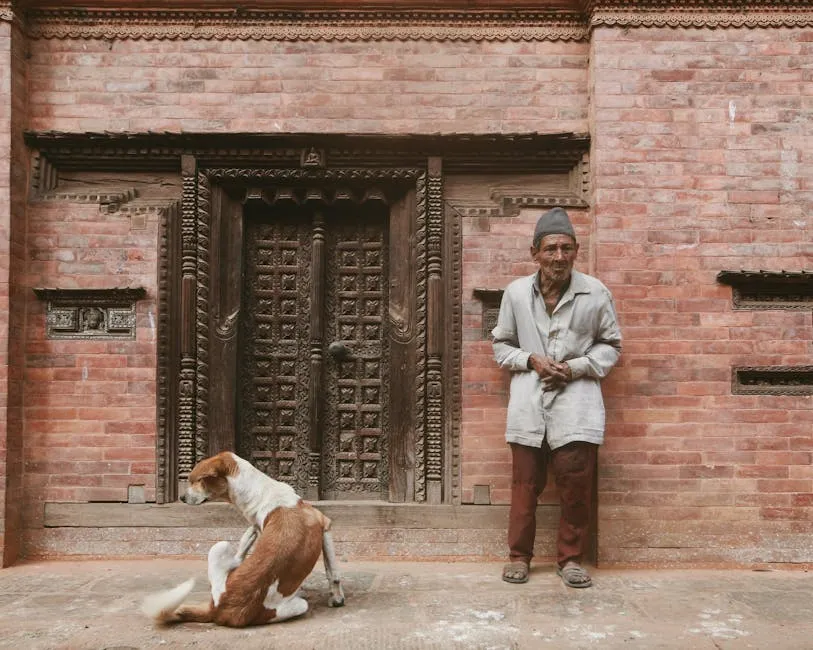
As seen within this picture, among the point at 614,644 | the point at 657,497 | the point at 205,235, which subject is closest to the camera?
the point at 614,644

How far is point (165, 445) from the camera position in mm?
4961

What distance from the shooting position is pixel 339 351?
5109 millimetres

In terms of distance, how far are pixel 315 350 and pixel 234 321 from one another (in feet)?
2.02

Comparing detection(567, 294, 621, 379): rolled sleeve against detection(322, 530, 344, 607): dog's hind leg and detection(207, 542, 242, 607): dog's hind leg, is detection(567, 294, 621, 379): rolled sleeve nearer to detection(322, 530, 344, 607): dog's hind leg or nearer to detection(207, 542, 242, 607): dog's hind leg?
detection(322, 530, 344, 607): dog's hind leg

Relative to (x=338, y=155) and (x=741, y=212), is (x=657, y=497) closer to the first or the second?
(x=741, y=212)

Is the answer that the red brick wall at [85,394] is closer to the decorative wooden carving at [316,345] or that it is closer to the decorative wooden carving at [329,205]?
the decorative wooden carving at [329,205]

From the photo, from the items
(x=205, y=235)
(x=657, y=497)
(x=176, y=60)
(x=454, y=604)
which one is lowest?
(x=454, y=604)

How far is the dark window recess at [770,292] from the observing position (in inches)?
188

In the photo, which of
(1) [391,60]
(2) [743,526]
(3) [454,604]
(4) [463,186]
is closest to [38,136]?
(1) [391,60]

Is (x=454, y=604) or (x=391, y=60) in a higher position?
(x=391, y=60)

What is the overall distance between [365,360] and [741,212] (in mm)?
2810

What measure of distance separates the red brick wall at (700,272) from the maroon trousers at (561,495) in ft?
1.37

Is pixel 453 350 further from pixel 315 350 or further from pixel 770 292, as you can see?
pixel 770 292

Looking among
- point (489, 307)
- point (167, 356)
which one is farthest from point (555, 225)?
point (167, 356)
